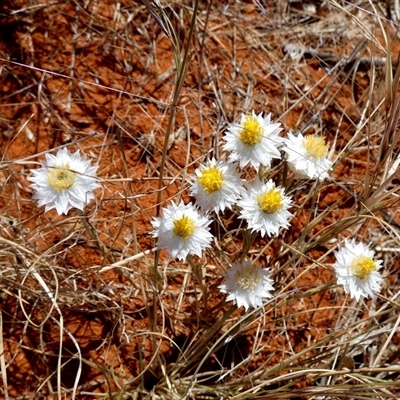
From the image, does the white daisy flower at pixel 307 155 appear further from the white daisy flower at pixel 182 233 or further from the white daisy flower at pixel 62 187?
the white daisy flower at pixel 62 187

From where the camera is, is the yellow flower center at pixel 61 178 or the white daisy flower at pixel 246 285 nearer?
the yellow flower center at pixel 61 178

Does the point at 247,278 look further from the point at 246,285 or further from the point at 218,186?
the point at 218,186

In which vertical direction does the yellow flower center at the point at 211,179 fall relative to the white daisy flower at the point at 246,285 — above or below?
above

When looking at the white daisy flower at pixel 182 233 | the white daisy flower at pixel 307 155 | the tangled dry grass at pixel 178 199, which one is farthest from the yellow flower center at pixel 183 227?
the white daisy flower at pixel 307 155

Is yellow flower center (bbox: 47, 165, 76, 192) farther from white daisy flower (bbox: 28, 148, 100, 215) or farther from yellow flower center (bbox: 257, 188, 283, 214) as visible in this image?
yellow flower center (bbox: 257, 188, 283, 214)

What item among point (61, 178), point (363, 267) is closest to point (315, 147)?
point (363, 267)

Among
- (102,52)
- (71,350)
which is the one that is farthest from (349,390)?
(102,52)

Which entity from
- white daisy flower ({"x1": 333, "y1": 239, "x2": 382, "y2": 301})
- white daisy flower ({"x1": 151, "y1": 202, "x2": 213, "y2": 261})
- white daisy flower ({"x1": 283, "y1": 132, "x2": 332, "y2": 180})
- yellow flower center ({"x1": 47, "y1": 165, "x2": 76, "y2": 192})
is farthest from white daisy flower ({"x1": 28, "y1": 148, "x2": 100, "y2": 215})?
white daisy flower ({"x1": 333, "y1": 239, "x2": 382, "y2": 301})
